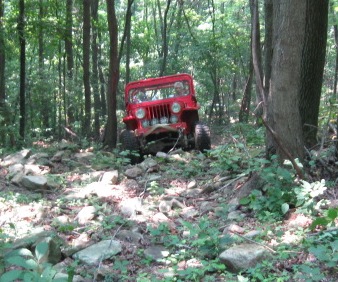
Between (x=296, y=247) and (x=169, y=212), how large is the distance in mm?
1886

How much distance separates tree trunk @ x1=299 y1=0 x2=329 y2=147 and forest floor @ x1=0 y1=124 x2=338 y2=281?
1.03 m

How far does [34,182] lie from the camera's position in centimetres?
658

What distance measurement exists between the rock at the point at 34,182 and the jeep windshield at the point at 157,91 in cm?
448

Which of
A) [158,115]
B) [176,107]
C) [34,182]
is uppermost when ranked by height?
[176,107]

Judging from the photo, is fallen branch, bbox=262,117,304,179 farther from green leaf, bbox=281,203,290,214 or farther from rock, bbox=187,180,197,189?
rock, bbox=187,180,197,189

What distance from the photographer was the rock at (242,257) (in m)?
3.57

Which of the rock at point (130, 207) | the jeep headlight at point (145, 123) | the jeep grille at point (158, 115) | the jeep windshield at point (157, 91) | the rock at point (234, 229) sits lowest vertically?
the rock at point (234, 229)

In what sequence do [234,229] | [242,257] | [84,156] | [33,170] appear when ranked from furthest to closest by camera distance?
[84,156] → [33,170] → [234,229] → [242,257]

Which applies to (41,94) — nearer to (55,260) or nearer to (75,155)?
(75,155)

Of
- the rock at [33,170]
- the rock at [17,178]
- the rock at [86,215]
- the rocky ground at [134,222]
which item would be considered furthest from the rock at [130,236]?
the rock at [33,170]

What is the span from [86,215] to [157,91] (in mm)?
6208

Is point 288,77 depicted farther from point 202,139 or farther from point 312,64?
point 202,139

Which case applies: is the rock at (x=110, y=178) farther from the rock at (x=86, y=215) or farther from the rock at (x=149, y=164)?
the rock at (x=86, y=215)

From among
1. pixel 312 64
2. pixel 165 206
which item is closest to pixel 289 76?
pixel 312 64
